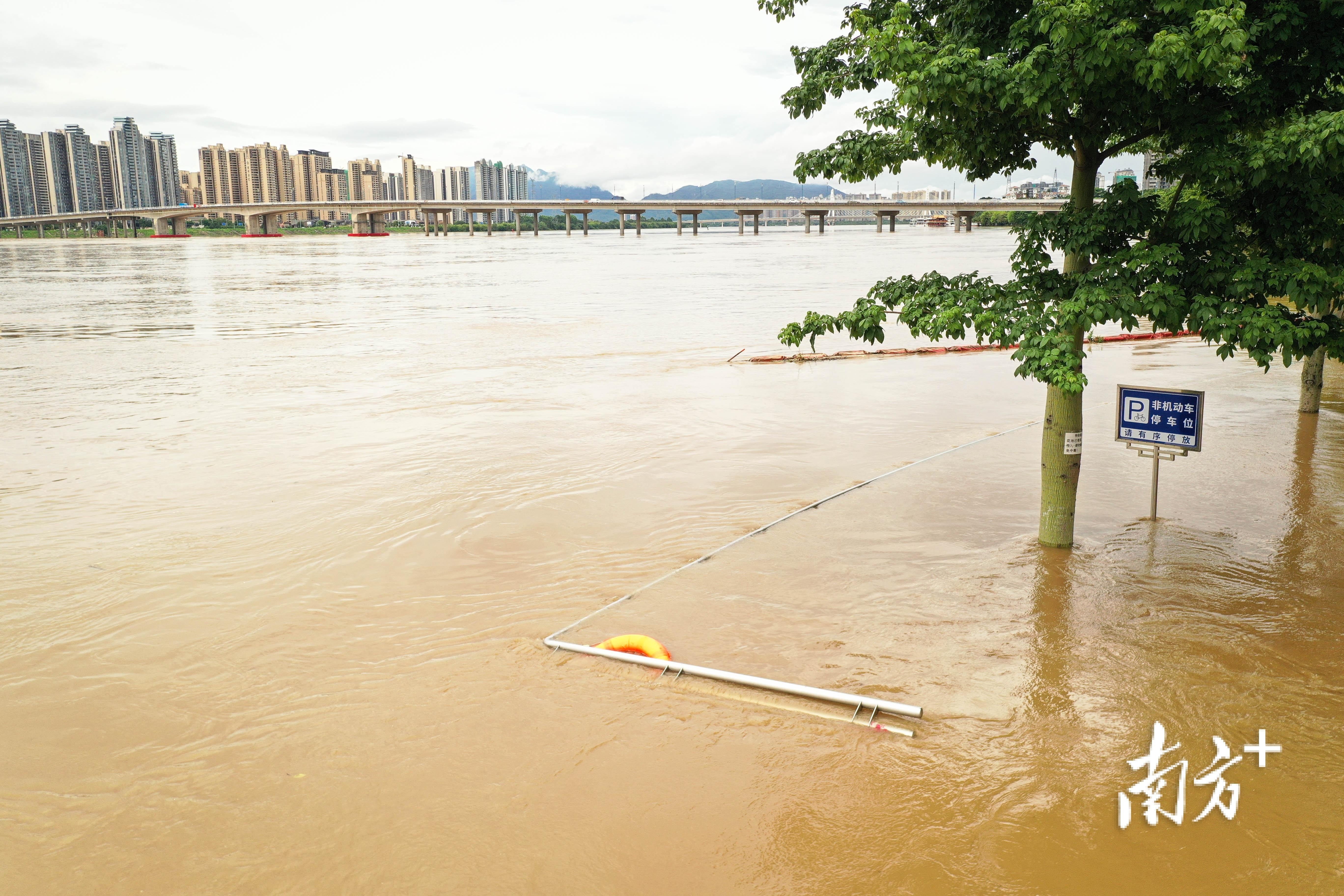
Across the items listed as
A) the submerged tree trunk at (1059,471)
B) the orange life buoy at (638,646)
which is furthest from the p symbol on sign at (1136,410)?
the orange life buoy at (638,646)

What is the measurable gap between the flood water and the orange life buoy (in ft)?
1.05

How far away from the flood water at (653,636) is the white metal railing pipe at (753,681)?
11 cm

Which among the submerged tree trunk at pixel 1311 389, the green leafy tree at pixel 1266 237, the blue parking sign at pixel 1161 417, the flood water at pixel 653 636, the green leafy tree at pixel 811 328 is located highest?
the green leafy tree at pixel 1266 237

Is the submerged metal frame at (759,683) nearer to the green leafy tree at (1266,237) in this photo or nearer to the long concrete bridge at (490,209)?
the green leafy tree at (1266,237)

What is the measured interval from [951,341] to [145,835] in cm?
2812

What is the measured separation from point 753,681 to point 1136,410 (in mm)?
5696

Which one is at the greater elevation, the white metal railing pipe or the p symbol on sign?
the p symbol on sign

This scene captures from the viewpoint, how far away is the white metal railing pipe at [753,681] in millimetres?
6316

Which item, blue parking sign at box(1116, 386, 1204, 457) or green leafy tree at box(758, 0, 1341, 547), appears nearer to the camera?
green leafy tree at box(758, 0, 1341, 547)

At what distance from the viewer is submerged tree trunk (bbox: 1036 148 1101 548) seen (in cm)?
827

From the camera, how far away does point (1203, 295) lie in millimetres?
7328

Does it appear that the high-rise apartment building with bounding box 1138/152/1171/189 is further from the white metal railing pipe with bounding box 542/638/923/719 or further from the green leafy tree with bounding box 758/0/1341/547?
the white metal railing pipe with bounding box 542/638/923/719

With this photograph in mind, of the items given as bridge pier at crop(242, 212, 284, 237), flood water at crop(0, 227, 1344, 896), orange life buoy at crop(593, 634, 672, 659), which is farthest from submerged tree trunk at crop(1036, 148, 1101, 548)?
bridge pier at crop(242, 212, 284, 237)

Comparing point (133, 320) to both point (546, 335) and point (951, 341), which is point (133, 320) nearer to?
point (546, 335)
